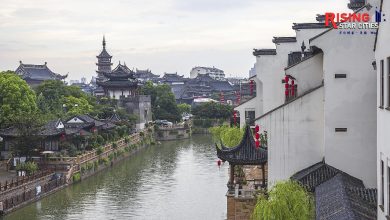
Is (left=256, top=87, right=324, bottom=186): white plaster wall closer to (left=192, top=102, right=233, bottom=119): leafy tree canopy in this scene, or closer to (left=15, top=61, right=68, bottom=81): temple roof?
(left=192, top=102, right=233, bottom=119): leafy tree canopy

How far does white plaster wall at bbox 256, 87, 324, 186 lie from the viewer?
17.3 metres

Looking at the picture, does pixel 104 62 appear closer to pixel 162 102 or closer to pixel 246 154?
pixel 162 102

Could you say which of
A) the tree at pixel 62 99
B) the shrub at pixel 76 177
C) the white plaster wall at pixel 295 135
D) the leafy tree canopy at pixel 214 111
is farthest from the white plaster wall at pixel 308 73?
the leafy tree canopy at pixel 214 111

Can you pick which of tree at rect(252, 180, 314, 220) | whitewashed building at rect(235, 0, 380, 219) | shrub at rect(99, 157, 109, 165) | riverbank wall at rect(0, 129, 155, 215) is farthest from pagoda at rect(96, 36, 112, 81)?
tree at rect(252, 180, 314, 220)

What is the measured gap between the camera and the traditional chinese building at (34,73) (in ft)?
288

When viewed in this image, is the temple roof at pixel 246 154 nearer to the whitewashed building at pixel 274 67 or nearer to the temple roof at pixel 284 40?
the whitewashed building at pixel 274 67

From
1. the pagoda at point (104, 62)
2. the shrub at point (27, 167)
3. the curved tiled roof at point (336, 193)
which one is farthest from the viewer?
the pagoda at point (104, 62)

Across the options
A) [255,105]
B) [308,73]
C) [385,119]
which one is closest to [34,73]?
[255,105]

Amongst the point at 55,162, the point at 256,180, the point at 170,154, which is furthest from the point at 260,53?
the point at 170,154

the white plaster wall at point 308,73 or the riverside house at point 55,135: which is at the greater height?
the white plaster wall at point 308,73

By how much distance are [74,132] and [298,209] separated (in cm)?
3281

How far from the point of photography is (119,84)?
74750 millimetres

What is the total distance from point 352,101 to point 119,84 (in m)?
60.1

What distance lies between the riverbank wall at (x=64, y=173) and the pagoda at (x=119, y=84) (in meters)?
17.3
